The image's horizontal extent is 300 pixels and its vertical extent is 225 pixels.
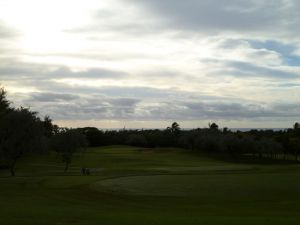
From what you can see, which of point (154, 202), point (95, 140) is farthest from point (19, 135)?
point (95, 140)

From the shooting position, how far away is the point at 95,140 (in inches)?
6767

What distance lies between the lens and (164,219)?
2348cm

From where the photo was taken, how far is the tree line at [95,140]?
66312 mm

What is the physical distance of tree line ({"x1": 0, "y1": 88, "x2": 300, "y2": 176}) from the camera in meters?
66.3

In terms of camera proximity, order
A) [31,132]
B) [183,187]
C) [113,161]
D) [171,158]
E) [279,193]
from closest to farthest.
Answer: [279,193] < [183,187] < [31,132] < [113,161] < [171,158]

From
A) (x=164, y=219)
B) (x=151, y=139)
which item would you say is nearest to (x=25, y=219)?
(x=164, y=219)

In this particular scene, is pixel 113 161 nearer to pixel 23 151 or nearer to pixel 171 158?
pixel 171 158

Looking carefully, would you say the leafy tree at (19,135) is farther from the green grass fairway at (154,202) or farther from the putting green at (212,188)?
the putting green at (212,188)

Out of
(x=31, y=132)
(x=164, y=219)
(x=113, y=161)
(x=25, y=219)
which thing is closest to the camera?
(x=25, y=219)

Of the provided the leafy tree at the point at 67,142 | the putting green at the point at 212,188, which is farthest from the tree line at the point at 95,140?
the putting green at the point at 212,188

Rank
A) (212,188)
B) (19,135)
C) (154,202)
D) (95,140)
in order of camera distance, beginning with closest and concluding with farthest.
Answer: (154,202), (212,188), (19,135), (95,140)

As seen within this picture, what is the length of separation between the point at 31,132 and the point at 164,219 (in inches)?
Answer: 1839

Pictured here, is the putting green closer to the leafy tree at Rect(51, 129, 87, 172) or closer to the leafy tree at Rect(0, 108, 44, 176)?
the leafy tree at Rect(0, 108, 44, 176)

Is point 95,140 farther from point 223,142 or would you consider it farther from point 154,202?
point 154,202
